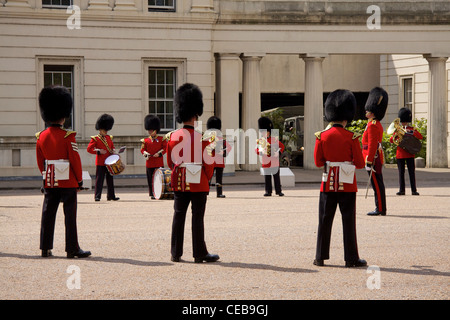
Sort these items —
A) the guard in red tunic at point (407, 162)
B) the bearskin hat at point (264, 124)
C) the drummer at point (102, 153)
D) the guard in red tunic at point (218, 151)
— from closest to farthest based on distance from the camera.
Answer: the drummer at point (102, 153), the guard in red tunic at point (218, 151), the guard in red tunic at point (407, 162), the bearskin hat at point (264, 124)

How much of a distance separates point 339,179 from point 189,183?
146 cm

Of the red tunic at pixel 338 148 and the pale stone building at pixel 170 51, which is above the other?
the pale stone building at pixel 170 51

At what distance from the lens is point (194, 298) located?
6625 mm

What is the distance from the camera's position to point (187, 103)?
29.6ft

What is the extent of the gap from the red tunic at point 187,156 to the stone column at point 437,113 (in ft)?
60.6

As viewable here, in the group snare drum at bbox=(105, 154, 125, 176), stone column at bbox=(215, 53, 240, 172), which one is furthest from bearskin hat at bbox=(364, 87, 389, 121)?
stone column at bbox=(215, 53, 240, 172)

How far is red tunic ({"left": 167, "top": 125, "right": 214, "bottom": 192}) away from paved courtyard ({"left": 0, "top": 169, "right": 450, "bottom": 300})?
76cm

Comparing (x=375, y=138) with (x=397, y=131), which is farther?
(x=397, y=131)

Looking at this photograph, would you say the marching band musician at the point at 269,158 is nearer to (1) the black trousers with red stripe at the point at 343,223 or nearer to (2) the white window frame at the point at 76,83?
(2) the white window frame at the point at 76,83

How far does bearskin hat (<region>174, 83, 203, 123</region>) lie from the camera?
354 inches

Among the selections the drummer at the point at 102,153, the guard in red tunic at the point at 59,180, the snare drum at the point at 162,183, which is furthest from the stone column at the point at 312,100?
the guard in red tunic at the point at 59,180

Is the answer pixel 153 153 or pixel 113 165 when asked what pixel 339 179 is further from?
pixel 153 153

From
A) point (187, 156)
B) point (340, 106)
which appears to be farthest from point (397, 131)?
point (187, 156)

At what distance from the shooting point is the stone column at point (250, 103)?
25.0 metres
